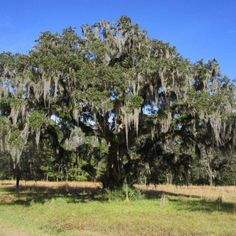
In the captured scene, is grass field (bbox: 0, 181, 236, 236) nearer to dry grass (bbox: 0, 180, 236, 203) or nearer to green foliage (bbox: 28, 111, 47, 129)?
green foliage (bbox: 28, 111, 47, 129)

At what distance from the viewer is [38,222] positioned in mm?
14031

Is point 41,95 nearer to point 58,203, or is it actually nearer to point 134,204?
point 58,203

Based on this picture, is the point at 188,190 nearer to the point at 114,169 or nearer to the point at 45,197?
the point at 114,169

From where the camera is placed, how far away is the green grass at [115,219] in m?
12.1

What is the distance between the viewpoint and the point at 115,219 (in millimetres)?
14641

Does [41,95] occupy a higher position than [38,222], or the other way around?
[41,95]

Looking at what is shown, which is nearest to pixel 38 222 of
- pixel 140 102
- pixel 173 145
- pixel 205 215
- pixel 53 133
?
pixel 205 215

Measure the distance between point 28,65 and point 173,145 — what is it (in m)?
10.8

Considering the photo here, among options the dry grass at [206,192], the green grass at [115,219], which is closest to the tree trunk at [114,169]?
the green grass at [115,219]

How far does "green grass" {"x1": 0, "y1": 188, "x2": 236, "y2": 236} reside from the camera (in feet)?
39.6

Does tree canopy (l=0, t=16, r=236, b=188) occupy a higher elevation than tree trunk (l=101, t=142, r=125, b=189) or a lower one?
higher

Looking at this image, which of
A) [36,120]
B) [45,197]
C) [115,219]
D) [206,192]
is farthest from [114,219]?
[206,192]

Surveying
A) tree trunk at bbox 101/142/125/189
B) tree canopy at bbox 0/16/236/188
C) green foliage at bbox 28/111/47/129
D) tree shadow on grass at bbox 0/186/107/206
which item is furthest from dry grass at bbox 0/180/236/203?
green foliage at bbox 28/111/47/129

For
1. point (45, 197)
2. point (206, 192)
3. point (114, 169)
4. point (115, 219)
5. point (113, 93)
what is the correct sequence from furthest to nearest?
point (206, 192)
point (45, 197)
point (114, 169)
point (113, 93)
point (115, 219)
